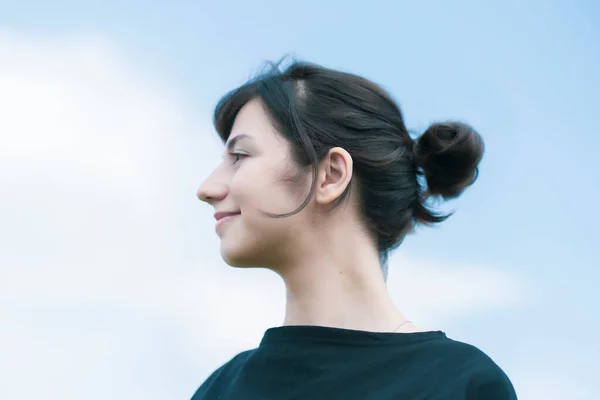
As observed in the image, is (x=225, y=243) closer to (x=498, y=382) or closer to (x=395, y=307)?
(x=395, y=307)

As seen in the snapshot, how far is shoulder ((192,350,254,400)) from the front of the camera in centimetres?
338

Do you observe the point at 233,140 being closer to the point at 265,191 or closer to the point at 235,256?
the point at 265,191

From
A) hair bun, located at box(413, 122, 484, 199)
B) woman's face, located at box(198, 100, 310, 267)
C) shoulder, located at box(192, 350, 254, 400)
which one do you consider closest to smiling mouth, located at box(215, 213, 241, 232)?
woman's face, located at box(198, 100, 310, 267)

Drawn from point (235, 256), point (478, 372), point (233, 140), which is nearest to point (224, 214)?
point (235, 256)

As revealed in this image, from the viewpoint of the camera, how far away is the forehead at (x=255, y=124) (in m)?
3.11

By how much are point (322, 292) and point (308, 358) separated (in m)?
0.23

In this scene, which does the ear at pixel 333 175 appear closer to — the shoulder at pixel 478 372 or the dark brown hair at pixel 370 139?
the dark brown hair at pixel 370 139

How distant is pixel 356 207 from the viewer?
3.11 metres

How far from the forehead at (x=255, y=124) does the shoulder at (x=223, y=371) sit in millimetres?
830

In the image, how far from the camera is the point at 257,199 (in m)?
2.97

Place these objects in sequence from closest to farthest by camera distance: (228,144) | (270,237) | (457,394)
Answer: (457,394) → (270,237) → (228,144)

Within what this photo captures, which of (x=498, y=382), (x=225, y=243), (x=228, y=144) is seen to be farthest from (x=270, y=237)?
(x=498, y=382)

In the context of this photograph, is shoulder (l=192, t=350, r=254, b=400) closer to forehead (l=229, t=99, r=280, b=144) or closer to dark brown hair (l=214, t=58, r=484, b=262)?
dark brown hair (l=214, t=58, r=484, b=262)

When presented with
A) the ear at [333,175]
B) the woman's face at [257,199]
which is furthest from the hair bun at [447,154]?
the woman's face at [257,199]
